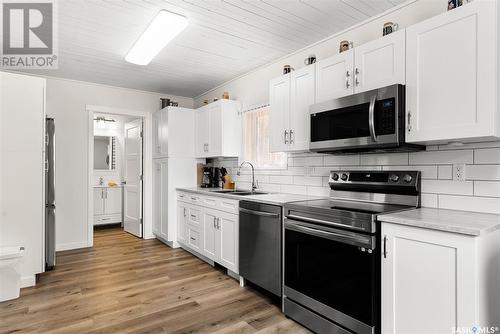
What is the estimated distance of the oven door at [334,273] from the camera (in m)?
1.78

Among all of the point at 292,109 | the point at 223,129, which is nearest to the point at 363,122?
the point at 292,109

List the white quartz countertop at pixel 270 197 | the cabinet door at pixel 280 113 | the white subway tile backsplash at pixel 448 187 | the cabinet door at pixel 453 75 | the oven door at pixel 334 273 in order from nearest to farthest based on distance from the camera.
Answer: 1. the cabinet door at pixel 453 75
2. the oven door at pixel 334 273
3. the white subway tile backsplash at pixel 448 187
4. the white quartz countertop at pixel 270 197
5. the cabinet door at pixel 280 113

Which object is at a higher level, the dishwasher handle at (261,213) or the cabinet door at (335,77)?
the cabinet door at (335,77)

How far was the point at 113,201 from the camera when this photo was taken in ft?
19.7

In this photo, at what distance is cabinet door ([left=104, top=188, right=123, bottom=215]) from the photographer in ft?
19.5

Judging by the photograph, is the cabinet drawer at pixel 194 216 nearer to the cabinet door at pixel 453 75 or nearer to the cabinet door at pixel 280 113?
the cabinet door at pixel 280 113

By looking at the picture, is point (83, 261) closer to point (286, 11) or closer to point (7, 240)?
point (7, 240)

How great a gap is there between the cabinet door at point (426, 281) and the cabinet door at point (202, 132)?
10.2ft

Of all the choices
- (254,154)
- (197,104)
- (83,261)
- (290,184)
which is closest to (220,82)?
(197,104)

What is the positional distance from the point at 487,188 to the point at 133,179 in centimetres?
507

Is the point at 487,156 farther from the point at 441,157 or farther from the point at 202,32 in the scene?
the point at 202,32

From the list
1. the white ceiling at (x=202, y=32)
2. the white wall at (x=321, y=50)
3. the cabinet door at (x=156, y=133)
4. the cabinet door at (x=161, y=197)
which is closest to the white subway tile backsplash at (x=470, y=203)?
the white wall at (x=321, y=50)

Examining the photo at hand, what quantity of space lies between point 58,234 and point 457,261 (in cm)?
483

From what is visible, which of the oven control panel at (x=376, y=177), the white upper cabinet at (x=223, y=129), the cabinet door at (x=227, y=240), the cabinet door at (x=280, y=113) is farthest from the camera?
the white upper cabinet at (x=223, y=129)
